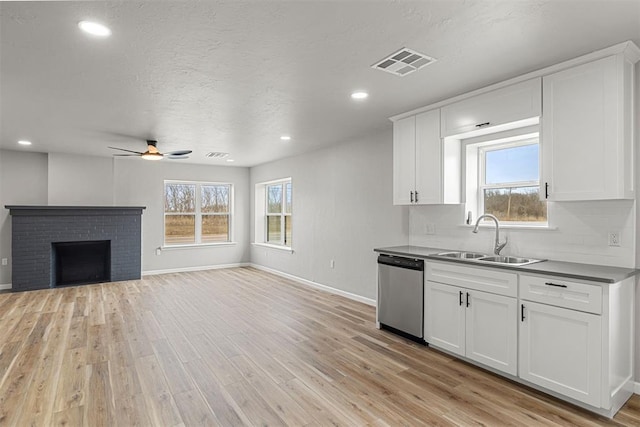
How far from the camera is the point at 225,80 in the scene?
3012 mm

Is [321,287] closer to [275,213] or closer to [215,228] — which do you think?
[275,213]

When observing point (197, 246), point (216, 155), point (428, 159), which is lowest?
point (197, 246)

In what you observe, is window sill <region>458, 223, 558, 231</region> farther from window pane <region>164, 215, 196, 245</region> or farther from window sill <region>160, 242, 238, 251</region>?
window pane <region>164, 215, 196, 245</region>

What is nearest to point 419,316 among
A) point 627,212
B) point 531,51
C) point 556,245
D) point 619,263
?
point 556,245

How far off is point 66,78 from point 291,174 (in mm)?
4414

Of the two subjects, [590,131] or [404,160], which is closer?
[590,131]

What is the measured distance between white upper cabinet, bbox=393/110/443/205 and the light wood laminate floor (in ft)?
5.22

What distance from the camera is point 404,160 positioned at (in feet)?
13.2

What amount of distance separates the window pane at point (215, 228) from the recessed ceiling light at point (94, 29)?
6375mm

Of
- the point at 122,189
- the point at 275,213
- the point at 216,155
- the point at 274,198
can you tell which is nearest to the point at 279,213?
the point at 275,213

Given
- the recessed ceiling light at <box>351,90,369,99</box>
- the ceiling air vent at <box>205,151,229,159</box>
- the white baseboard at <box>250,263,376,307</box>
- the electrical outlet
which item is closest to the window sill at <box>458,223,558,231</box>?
the electrical outlet

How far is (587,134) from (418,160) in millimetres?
1569

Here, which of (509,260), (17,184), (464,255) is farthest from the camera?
(17,184)

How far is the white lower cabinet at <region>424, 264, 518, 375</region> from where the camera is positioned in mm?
2801
